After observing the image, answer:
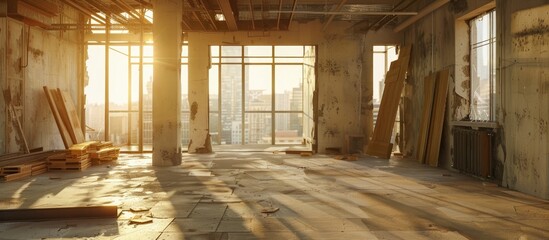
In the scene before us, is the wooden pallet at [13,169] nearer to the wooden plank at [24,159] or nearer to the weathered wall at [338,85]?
the wooden plank at [24,159]

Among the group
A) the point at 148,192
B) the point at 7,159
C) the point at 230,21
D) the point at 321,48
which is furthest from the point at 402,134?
the point at 7,159

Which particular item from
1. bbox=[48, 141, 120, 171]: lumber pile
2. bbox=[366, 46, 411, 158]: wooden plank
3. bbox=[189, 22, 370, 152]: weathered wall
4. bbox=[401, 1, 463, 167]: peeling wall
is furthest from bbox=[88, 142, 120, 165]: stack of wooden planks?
bbox=[401, 1, 463, 167]: peeling wall

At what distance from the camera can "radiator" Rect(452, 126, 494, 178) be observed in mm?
8609

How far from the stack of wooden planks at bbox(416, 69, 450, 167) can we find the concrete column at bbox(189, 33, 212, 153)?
300 inches

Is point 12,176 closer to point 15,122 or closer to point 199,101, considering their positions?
point 15,122

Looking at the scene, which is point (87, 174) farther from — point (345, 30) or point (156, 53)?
point (345, 30)

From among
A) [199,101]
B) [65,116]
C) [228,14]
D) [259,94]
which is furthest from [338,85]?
[65,116]

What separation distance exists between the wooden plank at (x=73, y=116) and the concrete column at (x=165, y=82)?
3.93m

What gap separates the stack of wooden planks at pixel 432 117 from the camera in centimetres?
1095

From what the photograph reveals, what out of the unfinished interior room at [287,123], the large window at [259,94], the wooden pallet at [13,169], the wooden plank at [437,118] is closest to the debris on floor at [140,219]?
the unfinished interior room at [287,123]

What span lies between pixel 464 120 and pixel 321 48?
21.0 feet

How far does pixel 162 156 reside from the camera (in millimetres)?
11109

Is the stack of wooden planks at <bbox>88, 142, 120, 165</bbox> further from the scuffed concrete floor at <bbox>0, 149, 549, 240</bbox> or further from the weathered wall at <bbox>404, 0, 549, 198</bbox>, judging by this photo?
the weathered wall at <bbox>404, 0, 549, 198</bbox>

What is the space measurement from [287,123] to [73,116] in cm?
1070
